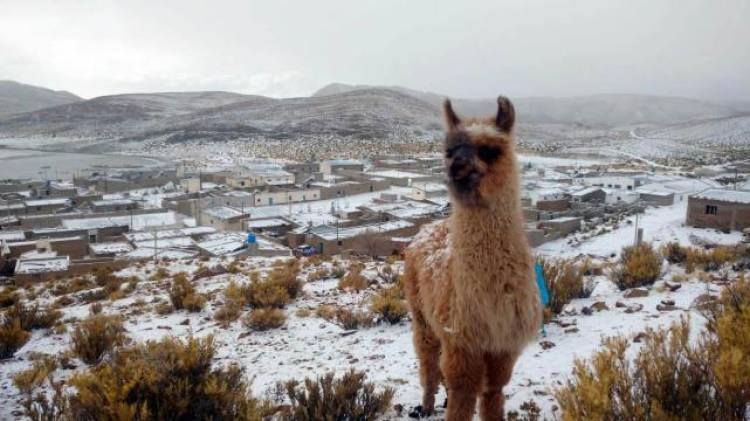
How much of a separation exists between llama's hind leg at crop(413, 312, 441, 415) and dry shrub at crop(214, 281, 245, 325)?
13.1 ft

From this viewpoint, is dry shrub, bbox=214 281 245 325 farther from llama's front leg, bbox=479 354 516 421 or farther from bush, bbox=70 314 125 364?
llama's front leg, bbox=479 354 516 421

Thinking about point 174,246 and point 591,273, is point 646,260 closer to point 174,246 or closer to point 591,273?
point 591,273

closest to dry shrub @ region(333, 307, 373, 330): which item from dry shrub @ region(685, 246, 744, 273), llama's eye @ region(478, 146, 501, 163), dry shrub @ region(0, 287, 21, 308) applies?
llama's eye @ region(478, 146, 501, 163)

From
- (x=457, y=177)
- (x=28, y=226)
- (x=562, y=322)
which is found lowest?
(x=28, y=226)

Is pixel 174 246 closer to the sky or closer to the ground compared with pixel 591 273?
closer to the ground

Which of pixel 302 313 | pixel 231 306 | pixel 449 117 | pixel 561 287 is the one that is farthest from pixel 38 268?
pixel 449 117

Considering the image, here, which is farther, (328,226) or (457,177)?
(328,226)

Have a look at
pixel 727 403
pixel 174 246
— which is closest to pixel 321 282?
pixel 727 403

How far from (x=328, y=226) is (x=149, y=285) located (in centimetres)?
1339

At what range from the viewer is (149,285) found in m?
11.6

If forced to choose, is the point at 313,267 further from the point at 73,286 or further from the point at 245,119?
the point at 245,119

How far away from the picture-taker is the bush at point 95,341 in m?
5.91

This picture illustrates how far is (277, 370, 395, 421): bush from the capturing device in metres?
3.91

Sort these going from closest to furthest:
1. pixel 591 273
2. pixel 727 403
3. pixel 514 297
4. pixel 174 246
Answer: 1. pixel 727 403
2. pixel 514 297
3. pixel 591 273
4. pixel 174 246
